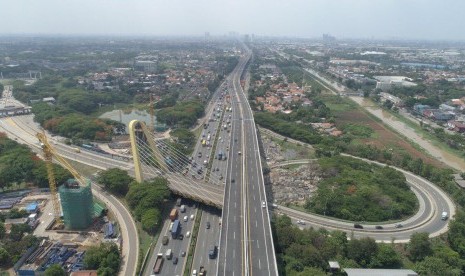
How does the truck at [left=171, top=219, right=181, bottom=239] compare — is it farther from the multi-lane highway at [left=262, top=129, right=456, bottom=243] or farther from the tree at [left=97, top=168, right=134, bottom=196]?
the multi-lane highway at [left=262, top=129, right=456, bottom=243]

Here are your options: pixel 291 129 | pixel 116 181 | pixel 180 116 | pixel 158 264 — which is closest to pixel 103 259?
pixel 158 264

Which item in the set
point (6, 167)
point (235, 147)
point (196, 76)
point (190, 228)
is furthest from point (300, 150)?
point (196, 76)

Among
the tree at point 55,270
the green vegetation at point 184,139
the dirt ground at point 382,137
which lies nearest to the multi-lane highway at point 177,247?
the tree at point 55,270

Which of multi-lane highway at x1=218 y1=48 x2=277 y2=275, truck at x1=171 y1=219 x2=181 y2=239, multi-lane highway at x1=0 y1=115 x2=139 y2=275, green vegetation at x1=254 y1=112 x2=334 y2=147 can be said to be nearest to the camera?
multi-lane highway at x1=218 y1=48 x2=277 y2=275

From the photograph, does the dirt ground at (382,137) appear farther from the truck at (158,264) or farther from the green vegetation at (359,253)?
the truck at (158,264)

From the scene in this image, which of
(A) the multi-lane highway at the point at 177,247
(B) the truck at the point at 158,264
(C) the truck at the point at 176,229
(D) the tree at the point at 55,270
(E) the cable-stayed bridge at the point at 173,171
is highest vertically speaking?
(E) the cable-stayed bridge at the point at 173,171

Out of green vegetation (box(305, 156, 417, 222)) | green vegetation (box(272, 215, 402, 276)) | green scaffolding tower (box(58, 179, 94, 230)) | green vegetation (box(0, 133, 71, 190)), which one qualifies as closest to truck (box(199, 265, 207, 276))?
green vegetation (box(272, 215, 402, 276))

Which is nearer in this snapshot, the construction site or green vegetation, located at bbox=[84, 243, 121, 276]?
green vegetation, located at bbox=[84, 243, 121, 276]
